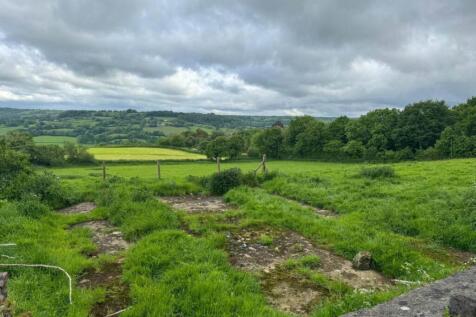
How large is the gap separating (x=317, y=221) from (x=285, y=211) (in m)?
1.63

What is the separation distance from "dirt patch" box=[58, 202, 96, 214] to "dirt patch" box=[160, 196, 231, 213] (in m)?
3.22

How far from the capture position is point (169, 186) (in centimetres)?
1873

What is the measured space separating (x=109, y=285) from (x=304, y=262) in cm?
450

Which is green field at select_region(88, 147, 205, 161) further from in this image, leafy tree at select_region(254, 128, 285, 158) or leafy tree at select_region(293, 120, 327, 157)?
leafy tree at select_region(293, 120, 327, 157)

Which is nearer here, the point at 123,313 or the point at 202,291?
the point at 123,313

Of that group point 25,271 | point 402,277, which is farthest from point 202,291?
point 402,277

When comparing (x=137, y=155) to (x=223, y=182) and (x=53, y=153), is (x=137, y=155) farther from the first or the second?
(x=223, y=182)

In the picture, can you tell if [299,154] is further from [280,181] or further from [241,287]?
[241,287]

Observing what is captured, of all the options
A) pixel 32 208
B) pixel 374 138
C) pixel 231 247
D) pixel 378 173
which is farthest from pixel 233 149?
pixel 231 247

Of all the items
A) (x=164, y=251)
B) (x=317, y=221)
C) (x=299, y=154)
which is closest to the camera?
(x=164, y=251)

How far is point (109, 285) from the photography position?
7.51 metres

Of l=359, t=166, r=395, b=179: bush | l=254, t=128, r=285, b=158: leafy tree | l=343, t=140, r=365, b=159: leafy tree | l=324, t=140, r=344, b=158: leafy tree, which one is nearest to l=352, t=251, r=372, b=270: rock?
l=359, t=166, r=395, b=179: bush

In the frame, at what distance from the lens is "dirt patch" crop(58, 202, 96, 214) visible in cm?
1457

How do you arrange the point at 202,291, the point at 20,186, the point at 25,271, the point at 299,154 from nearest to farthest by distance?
the point at 202,291, the point at 25,271, the point at 20,186, the point at 299,154
